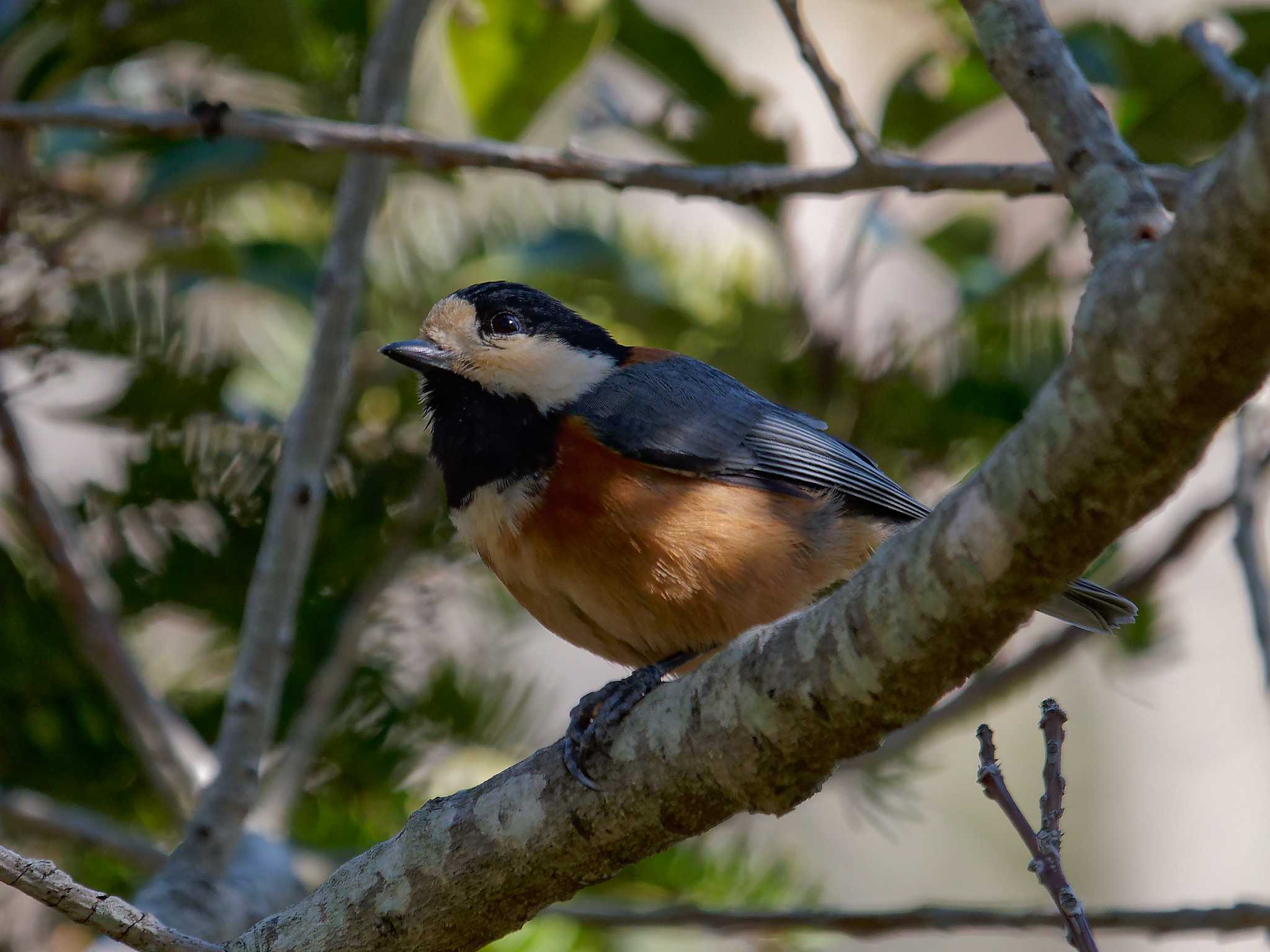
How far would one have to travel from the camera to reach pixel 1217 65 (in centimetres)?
261

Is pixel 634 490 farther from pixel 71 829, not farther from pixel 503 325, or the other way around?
pixel 71 829

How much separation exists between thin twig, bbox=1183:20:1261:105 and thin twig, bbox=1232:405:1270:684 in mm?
654

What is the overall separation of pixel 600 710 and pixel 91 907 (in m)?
1.02

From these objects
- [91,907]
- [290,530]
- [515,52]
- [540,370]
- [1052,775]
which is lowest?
[91,907]

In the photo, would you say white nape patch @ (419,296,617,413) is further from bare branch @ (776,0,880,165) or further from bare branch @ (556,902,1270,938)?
bare branch @ (556,902,1270,938)

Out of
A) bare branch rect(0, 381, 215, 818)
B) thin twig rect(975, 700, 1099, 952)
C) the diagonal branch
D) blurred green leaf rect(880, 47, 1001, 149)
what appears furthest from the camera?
blurred green leaf rect(880, 47, 1001, 149)

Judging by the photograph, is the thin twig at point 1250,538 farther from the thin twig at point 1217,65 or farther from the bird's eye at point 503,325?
the bird's eye at point 503,325

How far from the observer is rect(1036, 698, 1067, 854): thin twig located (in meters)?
2.00

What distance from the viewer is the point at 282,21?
4008 mm

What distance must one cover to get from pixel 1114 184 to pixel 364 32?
3.07m

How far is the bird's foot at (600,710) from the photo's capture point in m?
2.42

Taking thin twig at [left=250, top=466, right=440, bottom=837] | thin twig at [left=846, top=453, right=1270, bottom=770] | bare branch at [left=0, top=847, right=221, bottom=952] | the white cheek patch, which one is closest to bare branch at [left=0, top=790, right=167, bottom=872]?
thin twig at [left=250, top=466, right=440, bottom=837]

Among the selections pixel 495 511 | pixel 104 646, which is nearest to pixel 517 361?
pixel 495 511

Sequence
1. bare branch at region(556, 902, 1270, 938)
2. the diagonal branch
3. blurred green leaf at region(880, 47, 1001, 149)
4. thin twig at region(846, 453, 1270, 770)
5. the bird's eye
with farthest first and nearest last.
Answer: blurred green leaf at region(880, 47, 1001, 149)
thin twig at region(846, 453, 1270, 770)
the bird's eye
bare branch at region(556, 902, 1270, 938)
the diagonal branch
